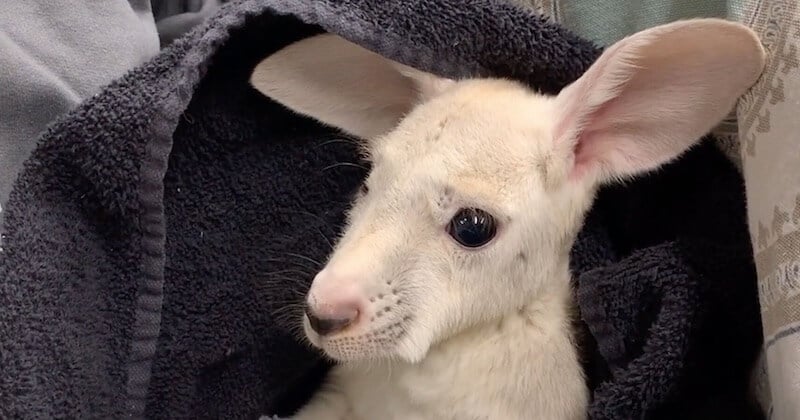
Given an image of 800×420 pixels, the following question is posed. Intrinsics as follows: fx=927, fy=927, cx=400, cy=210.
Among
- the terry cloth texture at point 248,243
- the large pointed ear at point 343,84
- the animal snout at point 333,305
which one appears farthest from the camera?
the large pointed ear at point 343,84

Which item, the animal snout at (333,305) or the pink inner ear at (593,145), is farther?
the pink inner ear at (593,145)

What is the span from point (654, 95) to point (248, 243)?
22.4 inches

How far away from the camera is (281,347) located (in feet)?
4.26

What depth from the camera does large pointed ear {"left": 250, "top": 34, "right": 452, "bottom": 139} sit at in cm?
119

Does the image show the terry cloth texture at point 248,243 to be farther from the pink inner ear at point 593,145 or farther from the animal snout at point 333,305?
the animal snout at point 333,305

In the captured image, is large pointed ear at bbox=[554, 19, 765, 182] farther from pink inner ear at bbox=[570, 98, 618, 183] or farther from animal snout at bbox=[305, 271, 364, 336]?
animal snout at bbox=[305, 271, 364, 336]

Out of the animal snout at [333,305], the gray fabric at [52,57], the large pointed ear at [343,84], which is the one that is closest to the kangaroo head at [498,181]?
the animal snout at [333,305]

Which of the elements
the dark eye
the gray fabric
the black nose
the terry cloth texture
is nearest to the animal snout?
the black nose

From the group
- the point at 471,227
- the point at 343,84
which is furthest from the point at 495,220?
the point at 343,84

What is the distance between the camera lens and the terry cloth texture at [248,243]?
1074mm

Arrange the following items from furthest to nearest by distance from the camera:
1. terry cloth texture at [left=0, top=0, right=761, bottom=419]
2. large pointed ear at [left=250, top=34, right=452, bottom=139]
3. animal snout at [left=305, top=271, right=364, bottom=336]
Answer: large pointed ear at [left=250, top=34, right=452, bottom=139] < terry cloth texture at [left=0, top=0, right=761, bottom=419] < animal snout at [left=305, top=271, right=364, bottom=336]

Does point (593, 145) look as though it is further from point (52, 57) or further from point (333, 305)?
point (52, 57)

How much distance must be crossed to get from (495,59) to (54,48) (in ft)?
2.07

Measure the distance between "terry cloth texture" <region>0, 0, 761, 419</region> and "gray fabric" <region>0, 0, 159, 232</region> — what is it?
167mm
